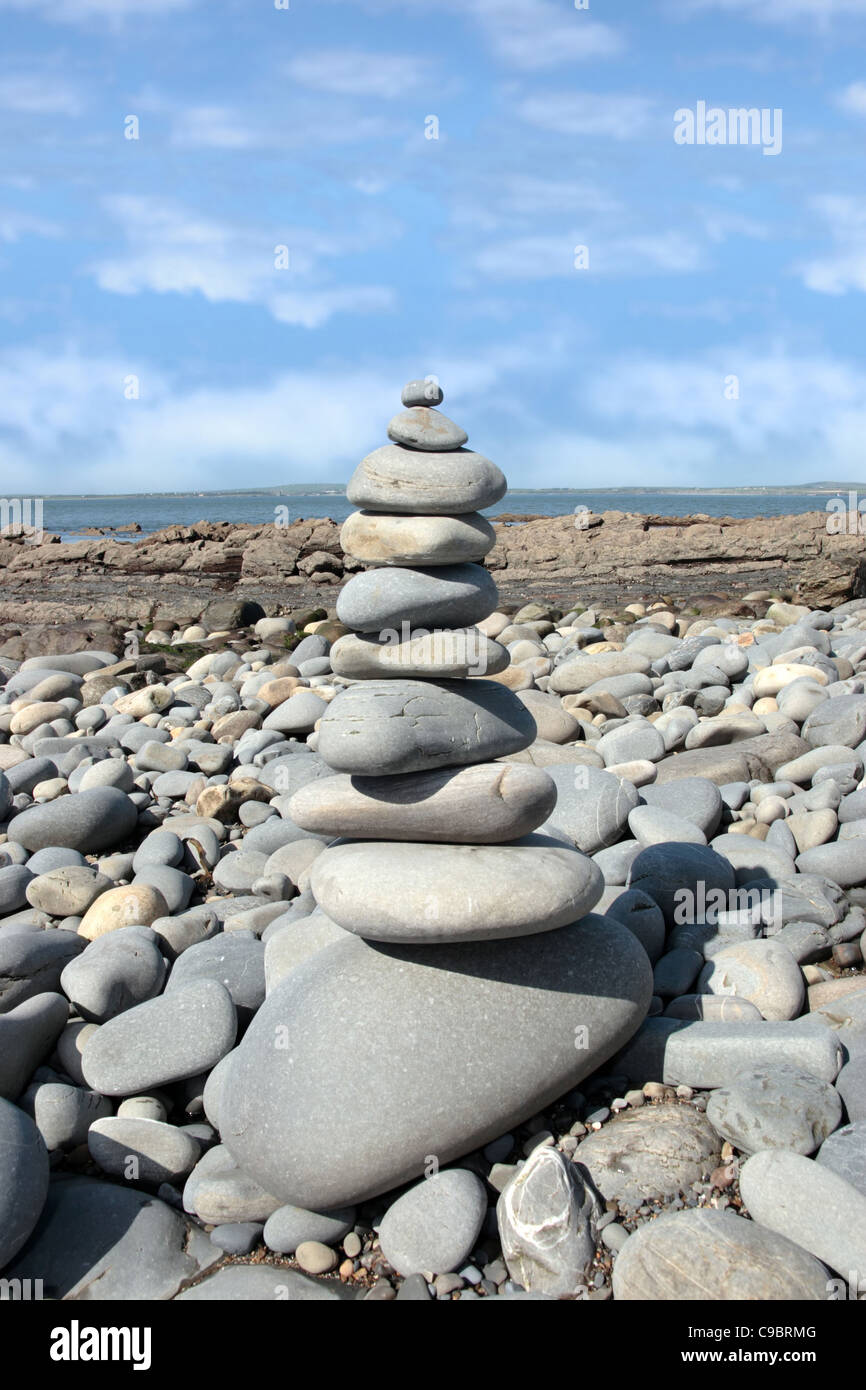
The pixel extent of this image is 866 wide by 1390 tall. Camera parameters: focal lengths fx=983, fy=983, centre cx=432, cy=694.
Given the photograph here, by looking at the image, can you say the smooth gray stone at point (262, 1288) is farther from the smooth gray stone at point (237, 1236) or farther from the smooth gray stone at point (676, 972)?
the smooth gray stone at point (676, 972)

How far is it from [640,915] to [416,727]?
182 cm

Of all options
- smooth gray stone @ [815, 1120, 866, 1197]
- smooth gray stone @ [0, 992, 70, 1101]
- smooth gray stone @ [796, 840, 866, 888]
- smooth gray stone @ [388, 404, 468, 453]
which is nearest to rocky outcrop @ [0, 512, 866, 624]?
smooth gray stone @ [796, 840, 866, 888]

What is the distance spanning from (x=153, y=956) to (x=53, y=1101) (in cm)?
103

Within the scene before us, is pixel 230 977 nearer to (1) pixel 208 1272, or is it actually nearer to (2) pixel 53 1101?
(2) pixel 53 1101

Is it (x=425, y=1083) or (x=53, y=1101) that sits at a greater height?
(x=425, y=1083)

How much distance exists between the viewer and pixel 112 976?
15.7 ft

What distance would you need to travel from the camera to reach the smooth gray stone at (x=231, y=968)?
4.70 meters

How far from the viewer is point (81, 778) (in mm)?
8406

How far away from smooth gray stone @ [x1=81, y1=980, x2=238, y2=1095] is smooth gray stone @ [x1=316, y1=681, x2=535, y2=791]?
4.39 ft

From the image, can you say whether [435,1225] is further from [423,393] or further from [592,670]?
[592,670]

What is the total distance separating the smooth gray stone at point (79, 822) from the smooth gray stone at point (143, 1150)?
3390 mm

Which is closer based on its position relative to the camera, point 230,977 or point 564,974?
point 564,974

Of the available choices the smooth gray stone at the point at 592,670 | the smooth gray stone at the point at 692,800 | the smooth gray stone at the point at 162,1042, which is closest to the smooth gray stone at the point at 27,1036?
the smooth gray stone at the point at 162,1042
